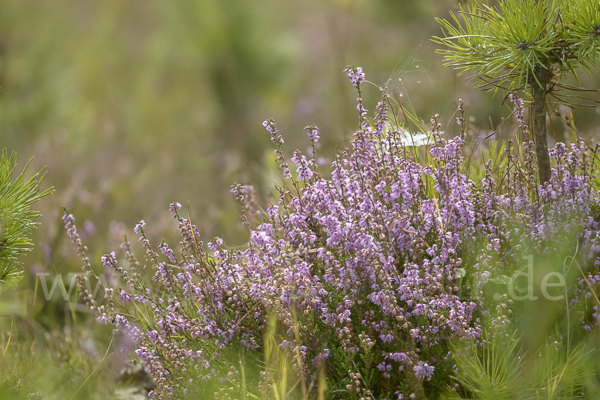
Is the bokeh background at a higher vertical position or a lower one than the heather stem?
higher

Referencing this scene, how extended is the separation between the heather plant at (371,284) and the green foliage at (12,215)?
0.72ft

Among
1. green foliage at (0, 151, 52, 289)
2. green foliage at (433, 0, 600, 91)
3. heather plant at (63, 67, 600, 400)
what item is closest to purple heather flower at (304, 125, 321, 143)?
heather plant at (63, 67, 600, 400)

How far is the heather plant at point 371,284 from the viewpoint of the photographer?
1888 millimetres

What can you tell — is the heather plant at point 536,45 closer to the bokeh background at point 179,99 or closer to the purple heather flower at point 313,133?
the purple heather flower at point 313,133

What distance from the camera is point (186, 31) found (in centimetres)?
1244

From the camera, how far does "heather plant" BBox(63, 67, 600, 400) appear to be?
1.89 m

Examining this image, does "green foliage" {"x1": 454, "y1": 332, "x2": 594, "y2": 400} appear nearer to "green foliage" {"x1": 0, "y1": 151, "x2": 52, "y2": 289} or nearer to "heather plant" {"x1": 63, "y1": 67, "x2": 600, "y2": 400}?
"heather plant" {"x1": 63, "y1": 67, "x2": 600, "y2": 400}

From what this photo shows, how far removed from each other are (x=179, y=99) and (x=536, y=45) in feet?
43.0

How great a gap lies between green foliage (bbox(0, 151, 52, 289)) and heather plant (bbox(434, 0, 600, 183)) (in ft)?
6.10

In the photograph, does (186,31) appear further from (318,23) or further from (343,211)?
(343,211)

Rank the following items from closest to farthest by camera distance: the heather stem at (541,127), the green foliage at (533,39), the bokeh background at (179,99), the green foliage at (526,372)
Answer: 1. the green foliage at (526,372)
2. the green foliage at (533,39)
3. the heather stem at (541,127)
4. the bokeh background at (179,99)

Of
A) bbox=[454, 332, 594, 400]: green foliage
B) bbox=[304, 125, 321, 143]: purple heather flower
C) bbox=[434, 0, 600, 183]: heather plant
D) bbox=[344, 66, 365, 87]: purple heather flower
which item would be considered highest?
bbox=[434, 0, 600, 183]: heather plant

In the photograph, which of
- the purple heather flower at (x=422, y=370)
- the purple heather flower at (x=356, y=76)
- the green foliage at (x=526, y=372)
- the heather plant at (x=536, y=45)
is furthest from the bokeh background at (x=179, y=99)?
the green foliage at (x=526, y=372)

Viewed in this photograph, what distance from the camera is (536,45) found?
2.15m
